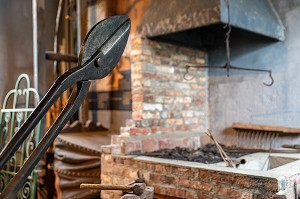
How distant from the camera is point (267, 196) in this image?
1.88 meters

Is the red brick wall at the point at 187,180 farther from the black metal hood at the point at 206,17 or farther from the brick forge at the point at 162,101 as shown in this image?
the black metal hood at the point at 206,17

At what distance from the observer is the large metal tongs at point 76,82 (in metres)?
0.73

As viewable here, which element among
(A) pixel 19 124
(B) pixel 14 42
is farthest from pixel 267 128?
(B) pixel 14 42

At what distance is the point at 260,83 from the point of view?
3.37 metres

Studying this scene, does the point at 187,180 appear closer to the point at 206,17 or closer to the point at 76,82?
the point at 206,17

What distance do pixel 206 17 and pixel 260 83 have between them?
1117 mm

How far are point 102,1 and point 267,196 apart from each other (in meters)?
3.33

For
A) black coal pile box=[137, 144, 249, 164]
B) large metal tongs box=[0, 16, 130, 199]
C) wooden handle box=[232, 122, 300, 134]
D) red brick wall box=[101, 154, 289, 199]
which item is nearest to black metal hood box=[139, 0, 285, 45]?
wooden handle box=[232, 122, 300, 134]

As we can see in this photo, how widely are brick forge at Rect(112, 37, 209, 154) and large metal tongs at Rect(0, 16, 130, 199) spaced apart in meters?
1.93

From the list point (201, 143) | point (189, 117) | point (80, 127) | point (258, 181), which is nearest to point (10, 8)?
point (80, 127)

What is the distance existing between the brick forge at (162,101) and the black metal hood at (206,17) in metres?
0.23

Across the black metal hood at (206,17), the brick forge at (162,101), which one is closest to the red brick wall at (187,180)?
the brick forge at (162,101)

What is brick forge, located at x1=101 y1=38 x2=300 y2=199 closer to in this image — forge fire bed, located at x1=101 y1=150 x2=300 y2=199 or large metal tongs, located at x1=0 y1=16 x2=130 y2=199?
forge fire bed, located at x1=101 y1=150 x2=300 y2=199

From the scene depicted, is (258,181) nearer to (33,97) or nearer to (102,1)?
(33,97)
